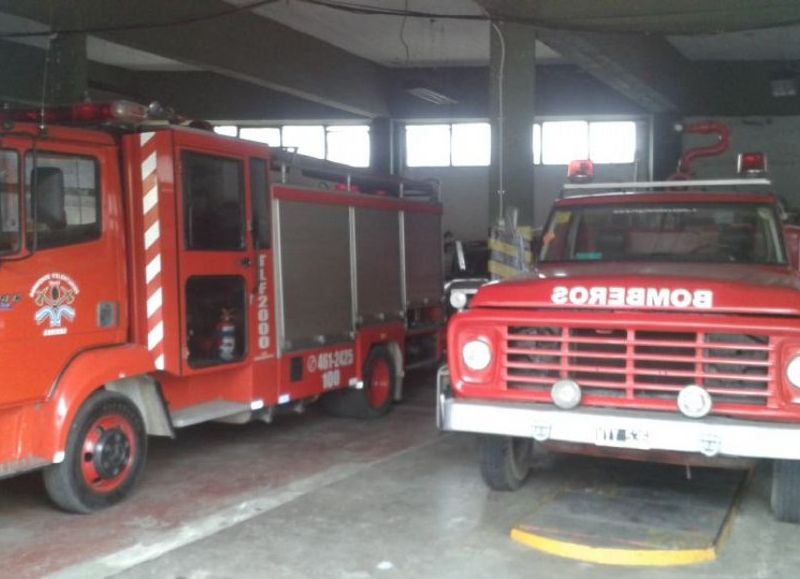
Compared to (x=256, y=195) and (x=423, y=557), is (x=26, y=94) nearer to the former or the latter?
(x=256, y=195)

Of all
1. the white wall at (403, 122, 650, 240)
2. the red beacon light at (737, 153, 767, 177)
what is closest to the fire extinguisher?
the red beacon light at (737, 153, 767, 177)

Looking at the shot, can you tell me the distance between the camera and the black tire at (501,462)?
20.1 ft

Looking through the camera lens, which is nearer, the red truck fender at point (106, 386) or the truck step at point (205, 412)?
the red truck fender at point (106, 386)

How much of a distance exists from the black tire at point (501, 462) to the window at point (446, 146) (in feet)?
56.5

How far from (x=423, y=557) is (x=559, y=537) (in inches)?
31.7

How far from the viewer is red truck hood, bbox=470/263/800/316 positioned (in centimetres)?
506

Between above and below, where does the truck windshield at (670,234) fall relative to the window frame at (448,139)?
below

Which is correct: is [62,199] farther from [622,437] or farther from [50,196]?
[622,437]

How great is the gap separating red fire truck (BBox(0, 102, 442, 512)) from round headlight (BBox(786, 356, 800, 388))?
→ 4.15m

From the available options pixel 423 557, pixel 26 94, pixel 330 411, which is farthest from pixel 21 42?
pixel 423 557

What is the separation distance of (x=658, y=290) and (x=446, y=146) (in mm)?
18431

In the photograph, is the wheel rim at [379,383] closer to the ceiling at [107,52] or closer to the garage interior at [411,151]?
the garage interior at [411,151]

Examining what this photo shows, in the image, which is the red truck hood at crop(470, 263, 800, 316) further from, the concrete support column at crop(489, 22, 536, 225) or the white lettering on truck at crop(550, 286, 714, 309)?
the concrete support column at crop(489, 22, 536, 225)

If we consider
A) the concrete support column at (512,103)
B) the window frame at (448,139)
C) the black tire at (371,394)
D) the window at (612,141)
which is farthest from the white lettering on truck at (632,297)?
the window frame at (448,139)
